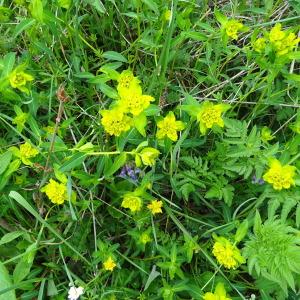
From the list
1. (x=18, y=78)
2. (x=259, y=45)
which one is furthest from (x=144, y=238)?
(x=259, y=45)

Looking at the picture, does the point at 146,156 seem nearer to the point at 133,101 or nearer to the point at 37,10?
the point at 133,101

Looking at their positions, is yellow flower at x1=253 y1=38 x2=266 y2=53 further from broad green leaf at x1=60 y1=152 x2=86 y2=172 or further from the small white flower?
the small white flower

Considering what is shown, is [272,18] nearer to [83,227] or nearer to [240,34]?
[240,34]

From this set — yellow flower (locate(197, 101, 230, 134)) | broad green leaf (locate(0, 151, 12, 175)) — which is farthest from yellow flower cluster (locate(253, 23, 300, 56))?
broad green leaf (locate(0, 151, 12, 175))

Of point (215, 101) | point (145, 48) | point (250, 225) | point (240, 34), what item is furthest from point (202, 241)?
point (240, 34)

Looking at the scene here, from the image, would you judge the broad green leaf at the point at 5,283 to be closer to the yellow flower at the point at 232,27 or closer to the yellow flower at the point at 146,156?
the yellow flower at the point at 146,156
